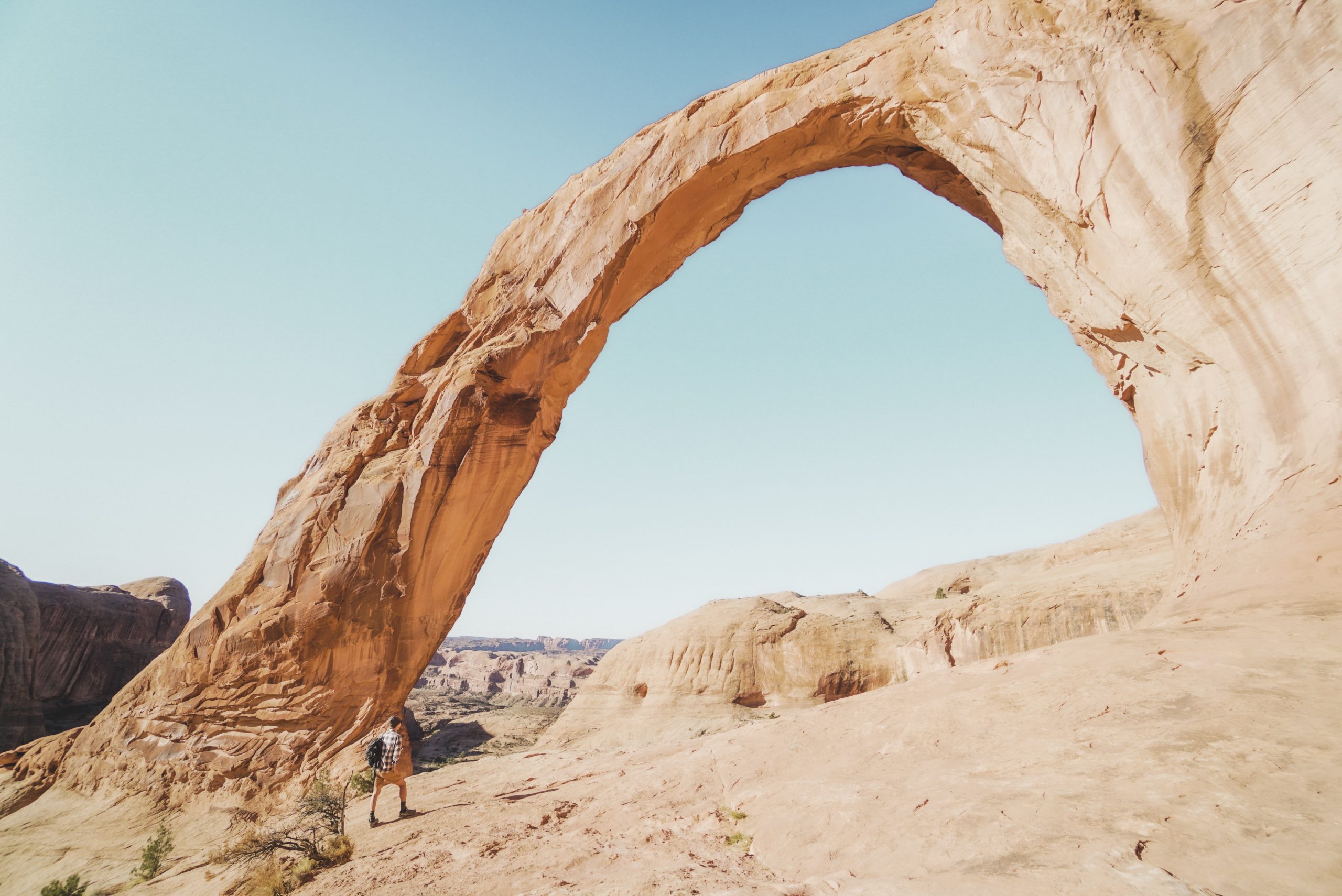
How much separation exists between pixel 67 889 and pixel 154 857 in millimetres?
946

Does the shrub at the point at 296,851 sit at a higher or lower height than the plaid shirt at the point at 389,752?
lower

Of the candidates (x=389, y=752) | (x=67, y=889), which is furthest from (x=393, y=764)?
(x=67, y=889)

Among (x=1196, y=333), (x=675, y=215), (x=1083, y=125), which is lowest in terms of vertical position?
(x=1196, y=333)

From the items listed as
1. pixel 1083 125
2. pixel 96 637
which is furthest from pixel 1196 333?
pixel 96 637

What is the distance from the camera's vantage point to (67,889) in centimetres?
878

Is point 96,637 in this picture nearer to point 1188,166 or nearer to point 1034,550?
point 1188,166

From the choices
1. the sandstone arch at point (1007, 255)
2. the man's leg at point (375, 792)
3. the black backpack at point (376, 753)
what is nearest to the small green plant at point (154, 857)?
the sandstone arch at point (1007, 255)

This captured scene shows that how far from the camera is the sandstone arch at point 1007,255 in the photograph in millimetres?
6371

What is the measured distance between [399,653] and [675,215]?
34.8ft

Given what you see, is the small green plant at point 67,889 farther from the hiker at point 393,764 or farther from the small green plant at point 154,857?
the hiker at point 393,764

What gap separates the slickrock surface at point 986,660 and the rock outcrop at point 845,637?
13305mm

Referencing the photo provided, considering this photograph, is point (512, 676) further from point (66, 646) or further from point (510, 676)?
point (66, 646)

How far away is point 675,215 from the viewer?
13516 millimetres

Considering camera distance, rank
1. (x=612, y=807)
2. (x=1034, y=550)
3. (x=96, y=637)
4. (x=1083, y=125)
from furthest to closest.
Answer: (x=1034, y=550), (x=96, y=637), (x=1083, y=125), (x=612, y=807)
